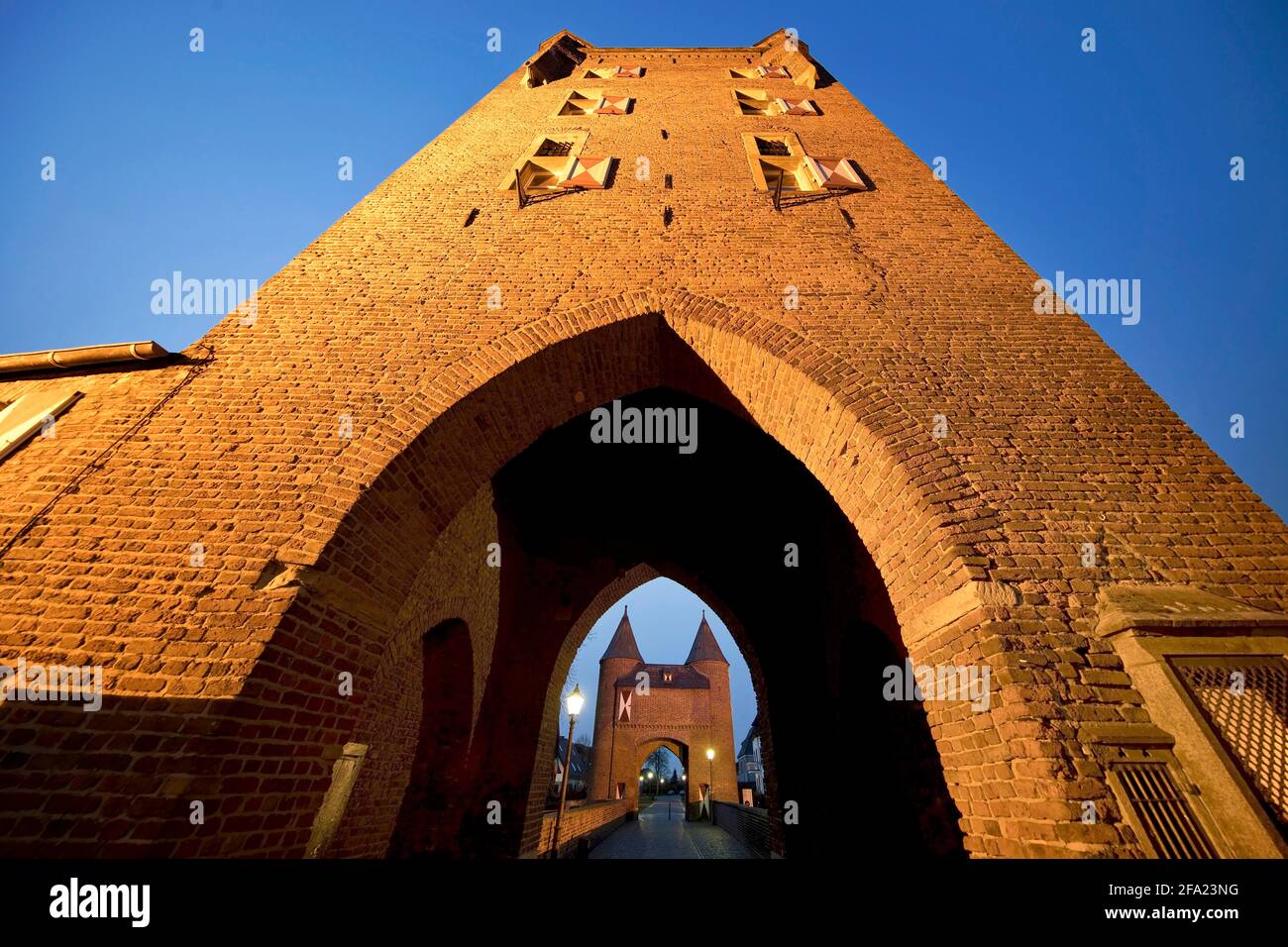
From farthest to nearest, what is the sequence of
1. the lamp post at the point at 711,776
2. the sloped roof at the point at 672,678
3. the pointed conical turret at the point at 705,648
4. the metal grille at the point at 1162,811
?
the pointed conical turret at the point at 705,648 < the sloped roof at the point at 672,678 < the lamp post at the point at 711,776 < the metal grille at the point at 1162,811

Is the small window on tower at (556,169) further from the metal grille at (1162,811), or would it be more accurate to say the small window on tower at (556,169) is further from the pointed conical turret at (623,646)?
the pointed conical turret at (623,646)

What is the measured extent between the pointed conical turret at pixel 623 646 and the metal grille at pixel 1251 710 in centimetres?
2608

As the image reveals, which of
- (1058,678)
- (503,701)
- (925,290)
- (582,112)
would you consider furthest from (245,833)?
(582,112)

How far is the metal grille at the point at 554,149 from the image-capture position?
23.2 ft

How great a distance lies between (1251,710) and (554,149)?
8.83m

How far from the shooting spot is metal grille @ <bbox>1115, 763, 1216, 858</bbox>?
81.5 inches

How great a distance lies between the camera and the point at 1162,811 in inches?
84.1

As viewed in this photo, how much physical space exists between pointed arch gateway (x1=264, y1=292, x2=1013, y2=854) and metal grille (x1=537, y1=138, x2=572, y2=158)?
169 inches

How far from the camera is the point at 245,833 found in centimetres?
253

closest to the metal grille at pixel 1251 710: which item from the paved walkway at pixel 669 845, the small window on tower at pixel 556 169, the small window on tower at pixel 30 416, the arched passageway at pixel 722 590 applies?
the arched passageway at pixel 722 590

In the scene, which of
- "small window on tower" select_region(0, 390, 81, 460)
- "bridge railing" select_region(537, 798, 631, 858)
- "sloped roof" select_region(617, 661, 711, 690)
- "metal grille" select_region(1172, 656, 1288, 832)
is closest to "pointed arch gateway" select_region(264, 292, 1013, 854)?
"metal grille" select_region(1172, 656, 1288, 832)

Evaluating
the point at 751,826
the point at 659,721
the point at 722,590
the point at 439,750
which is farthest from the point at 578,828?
the point at 659,721

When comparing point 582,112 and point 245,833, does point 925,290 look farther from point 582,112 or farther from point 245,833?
point 582,112

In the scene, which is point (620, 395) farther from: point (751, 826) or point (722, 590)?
point (751, 826)
